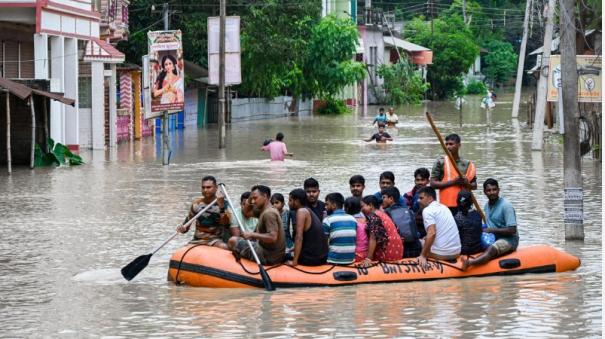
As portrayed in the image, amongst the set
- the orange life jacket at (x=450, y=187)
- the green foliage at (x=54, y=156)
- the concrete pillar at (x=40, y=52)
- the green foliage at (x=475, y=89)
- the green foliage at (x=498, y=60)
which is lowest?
the green foliage at (x=54, y=156)

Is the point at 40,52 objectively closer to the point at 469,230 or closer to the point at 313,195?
the point at 313,195

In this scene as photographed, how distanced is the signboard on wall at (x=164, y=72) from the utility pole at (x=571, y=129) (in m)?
20.3

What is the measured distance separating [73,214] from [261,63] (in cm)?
3886

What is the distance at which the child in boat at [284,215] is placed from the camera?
16.8 meters

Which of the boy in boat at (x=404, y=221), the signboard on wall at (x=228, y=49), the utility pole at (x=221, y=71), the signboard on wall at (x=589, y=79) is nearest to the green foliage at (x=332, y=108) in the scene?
the signboard on wall at (x=228, y=49)

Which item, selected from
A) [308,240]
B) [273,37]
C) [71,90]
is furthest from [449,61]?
[308,240]

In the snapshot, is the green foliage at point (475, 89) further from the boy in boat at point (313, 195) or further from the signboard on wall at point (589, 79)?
the boy in boat at point (313, 195)

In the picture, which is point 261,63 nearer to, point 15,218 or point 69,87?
point 69,87

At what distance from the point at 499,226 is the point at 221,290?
3.62 m

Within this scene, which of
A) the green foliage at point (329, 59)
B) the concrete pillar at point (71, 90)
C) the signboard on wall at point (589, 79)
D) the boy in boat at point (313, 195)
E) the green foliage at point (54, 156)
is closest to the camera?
the boy in boat at point (313, 195)

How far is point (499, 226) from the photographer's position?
56.5 feet

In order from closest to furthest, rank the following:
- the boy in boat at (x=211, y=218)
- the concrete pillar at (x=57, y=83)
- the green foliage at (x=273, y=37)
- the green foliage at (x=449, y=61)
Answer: the boy in boat at (x=211, y=218)
the concrete pillar at (x=57, y=83)
the green foliage at (x=273, y=37)
the green foliage at (x=449, y=61)

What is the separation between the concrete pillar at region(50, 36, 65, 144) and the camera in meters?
38.3

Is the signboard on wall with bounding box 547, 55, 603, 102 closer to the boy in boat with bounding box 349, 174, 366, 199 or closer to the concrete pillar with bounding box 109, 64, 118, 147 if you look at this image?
the boy in boat with bounding box 349, 174, 366, 199
